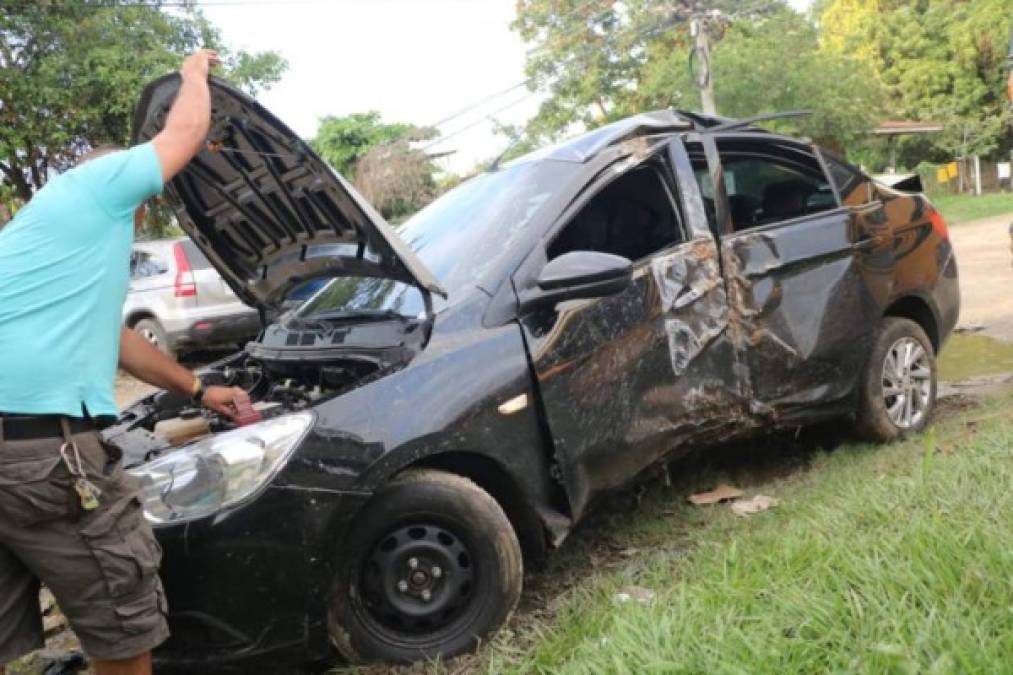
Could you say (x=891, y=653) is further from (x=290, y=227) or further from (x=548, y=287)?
(x=290, y=227)

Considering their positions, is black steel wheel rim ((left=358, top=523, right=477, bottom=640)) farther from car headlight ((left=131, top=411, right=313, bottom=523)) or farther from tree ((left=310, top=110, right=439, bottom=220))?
tree ((left=310, top=110, right=439, bottom=220))

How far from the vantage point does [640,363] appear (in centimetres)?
313

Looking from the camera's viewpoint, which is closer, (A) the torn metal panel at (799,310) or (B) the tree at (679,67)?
(A) the torn metal panel at (799,310)

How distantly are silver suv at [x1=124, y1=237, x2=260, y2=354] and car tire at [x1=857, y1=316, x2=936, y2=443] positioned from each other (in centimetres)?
638

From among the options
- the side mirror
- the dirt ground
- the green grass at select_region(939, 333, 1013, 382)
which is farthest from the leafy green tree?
the side mirror

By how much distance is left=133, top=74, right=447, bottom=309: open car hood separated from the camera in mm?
2588

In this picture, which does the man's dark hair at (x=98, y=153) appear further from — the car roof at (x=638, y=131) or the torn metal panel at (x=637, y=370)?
the car roof at (x=638, y=131)

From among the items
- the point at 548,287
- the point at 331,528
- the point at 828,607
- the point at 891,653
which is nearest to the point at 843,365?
the point at 548,287

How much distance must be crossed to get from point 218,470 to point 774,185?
3046 mm

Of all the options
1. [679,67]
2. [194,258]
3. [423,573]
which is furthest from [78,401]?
[679,67]

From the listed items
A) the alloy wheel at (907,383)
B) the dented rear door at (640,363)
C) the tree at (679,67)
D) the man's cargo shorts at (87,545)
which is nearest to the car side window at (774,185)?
the dented rear door at (640,363)

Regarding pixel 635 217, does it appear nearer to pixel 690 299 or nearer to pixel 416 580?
pixel 690 299

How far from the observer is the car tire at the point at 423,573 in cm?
249

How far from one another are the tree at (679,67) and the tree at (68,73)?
12.6m
